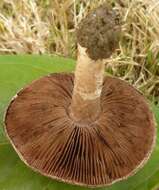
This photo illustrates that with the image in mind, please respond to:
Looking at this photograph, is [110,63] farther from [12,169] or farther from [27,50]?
[12,169]

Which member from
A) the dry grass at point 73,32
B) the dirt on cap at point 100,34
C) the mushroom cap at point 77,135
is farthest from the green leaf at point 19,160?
the dirt on cap at point 100,34

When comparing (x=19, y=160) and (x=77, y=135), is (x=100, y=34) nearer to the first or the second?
(x=77, y=135)

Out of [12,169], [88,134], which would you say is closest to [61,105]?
[88,134]

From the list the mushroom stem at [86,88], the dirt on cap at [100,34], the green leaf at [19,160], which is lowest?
the green leaf at [19,160]

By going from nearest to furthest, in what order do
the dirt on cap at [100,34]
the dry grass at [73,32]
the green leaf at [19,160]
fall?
the dirt on cap at [100,34] → the green leaf at [19,160] → the dry grass at [73,32]

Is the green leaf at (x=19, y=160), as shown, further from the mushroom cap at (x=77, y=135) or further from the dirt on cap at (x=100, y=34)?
the dirt on cap at (x=100, y=34)
